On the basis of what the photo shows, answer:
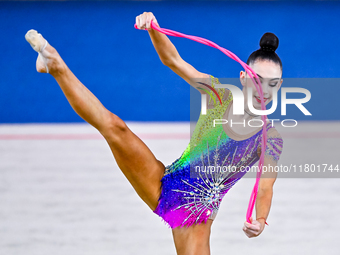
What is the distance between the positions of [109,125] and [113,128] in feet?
0.07

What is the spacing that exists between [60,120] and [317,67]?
12.0 feet

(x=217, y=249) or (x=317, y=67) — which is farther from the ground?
(x=317, y=67)

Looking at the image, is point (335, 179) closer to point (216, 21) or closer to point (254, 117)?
point (254, 117)

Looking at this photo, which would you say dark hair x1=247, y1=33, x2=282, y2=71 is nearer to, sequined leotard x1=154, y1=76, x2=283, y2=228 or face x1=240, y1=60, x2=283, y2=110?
face x1=240, y1=60, x2=283, y2=110

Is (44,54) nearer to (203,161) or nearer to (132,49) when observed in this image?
(203,161)

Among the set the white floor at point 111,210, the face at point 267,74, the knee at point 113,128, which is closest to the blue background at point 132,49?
the white floor at point 111,210

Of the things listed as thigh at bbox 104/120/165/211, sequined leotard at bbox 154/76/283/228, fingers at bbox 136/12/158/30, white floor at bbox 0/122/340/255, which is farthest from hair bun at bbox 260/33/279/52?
white floor at bbox 0/122/340/255

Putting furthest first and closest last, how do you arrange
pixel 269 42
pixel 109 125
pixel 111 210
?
pixel 111 210, pixel 269 42, pixel 109 125

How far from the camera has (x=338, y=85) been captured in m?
6.14

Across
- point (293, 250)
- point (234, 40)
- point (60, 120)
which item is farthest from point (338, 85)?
point (293, 250)

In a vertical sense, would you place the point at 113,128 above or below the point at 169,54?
below

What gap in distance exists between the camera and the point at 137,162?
170cm

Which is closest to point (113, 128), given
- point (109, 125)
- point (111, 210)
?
point (109, 125)

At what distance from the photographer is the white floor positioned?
2.23 m
